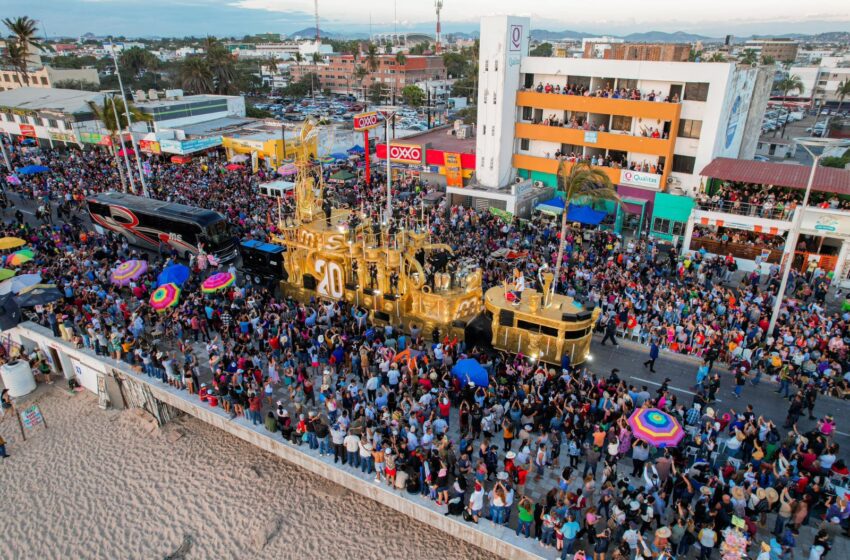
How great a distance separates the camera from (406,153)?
40.5m

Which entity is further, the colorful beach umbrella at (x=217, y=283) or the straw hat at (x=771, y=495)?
the colorful beach umbrella at (x=217, y=283)

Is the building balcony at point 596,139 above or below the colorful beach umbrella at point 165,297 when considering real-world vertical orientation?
above

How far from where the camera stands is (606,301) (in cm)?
2255

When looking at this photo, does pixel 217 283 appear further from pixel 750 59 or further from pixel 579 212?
pixel 750 59

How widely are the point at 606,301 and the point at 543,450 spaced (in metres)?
10.7

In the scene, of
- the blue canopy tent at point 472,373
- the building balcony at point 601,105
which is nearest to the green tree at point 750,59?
the building balcony at point 601,105

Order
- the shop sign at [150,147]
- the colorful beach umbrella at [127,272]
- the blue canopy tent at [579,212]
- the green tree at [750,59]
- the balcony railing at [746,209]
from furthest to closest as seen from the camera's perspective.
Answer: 1. the shop sign at [150,147]
2. the green tree at [750,59]
3. the blue canopy tent at [579,212]
4. the balcony railing at [746,209]
5. the colorful beach umbrella at [127,272]

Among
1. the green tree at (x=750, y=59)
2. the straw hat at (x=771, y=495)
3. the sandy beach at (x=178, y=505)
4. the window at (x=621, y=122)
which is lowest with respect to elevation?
the sandy beach at (x=178, y=505)

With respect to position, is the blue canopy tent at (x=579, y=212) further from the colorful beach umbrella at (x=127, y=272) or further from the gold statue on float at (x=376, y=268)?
the colorful beach umbrella at (x=127, y=272)

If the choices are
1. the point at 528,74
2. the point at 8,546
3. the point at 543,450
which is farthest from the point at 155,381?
the point at 528,74

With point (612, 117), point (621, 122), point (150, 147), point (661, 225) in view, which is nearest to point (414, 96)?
point (150, 147)

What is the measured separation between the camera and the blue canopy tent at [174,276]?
22.1 m

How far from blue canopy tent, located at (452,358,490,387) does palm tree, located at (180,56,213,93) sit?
7688 cm

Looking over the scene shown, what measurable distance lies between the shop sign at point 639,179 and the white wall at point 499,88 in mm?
7916
